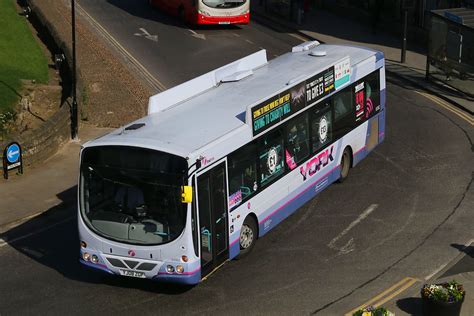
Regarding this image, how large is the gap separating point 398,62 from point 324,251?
65.7 ft

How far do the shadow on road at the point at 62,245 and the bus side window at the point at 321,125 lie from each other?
19.3ft

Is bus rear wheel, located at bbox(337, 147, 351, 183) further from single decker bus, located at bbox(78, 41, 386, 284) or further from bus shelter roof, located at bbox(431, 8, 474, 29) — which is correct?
bus shelter roof, located at bbox(431, 8, 474, 29)

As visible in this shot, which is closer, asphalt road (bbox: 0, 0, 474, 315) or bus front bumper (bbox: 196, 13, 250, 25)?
asphalt road (bbox: 0, 0, 474, 315)

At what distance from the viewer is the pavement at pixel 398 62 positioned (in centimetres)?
1833

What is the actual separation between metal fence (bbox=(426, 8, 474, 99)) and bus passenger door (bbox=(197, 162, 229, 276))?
1732cm

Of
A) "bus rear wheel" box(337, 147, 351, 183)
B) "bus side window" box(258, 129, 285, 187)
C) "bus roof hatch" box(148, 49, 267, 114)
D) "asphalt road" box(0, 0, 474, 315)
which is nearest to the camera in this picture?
"asphalt road" box(0, 0, 474, 315)

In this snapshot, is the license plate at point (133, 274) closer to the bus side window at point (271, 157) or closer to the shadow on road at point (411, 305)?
the bus side window at point (271, 157)

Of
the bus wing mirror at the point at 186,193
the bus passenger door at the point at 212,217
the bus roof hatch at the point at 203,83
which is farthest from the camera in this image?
the bus roof hatch at the point at 203,83

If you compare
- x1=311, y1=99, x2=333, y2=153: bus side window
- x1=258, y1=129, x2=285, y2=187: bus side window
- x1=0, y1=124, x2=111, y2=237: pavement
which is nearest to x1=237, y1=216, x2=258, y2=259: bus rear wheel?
x1=258, y1=129, x2=285, y2=187: bus side window

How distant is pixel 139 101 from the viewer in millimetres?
33062

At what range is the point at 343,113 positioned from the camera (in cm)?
2448

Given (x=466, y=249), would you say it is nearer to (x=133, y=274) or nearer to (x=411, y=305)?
(x=411, y=305)

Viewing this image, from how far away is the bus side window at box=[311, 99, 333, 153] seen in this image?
74.8 ft

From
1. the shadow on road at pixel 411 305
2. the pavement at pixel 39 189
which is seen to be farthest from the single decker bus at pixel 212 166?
the pavement at pixel 39 189
